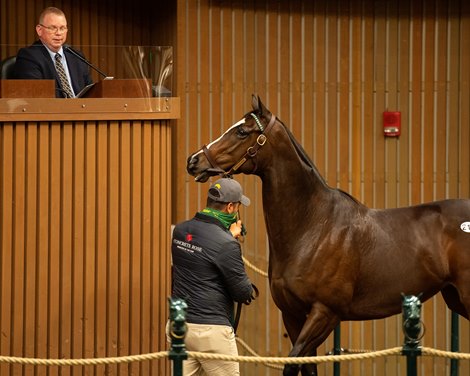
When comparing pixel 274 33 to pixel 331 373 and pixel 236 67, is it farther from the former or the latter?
pixel 331 373

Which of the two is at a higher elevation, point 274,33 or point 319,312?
point 274,33

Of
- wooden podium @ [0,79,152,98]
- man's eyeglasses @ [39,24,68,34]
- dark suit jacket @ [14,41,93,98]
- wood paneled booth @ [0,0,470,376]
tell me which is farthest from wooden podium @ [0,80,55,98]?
wood paneled booth @ [0,0,470,376]

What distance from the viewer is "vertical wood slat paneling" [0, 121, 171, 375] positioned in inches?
258

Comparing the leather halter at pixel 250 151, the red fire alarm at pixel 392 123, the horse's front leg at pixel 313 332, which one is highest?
the red fire alarm at pixel 392 123

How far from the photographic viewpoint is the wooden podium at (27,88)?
6535mm

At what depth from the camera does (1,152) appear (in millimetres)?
6500

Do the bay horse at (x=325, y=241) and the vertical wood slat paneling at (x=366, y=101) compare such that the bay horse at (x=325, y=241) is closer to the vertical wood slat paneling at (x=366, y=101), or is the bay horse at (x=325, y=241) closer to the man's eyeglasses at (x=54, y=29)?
the man's eyeglasses at (x=54, y=29)

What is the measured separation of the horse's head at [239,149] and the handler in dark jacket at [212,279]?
17.5 inches

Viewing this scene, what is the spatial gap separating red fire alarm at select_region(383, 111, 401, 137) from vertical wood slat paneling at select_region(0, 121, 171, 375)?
2.31 metres

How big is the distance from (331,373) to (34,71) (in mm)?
3362

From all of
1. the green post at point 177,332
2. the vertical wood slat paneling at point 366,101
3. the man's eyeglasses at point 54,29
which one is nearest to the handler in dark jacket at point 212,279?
A: the green post at point 177,332

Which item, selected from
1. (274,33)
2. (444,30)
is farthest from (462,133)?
(274,33)

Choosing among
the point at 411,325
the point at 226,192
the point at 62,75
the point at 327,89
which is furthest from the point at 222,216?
the point at 327,89

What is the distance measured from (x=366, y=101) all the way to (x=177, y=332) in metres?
4.03
